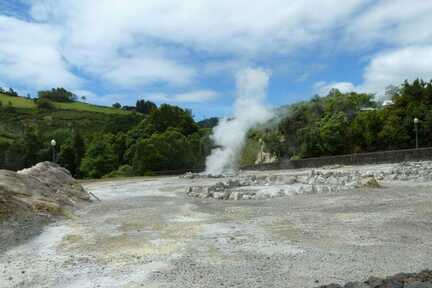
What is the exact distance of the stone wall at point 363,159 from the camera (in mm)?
27641

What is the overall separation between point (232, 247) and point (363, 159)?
24640 mm

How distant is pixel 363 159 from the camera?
31.8 m

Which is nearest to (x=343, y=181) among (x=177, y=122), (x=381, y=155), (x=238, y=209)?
(x=238, y=209)

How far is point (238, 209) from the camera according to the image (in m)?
14.3

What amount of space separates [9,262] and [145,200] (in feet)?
33.5

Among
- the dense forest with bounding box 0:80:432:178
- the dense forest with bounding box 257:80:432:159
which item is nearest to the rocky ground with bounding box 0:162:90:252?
the dense forest with bounding box 0:80:432:178

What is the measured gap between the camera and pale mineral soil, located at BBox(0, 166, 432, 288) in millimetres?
7148

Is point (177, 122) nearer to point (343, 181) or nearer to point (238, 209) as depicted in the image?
point (343, 181)

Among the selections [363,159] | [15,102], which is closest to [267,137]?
[363,159]

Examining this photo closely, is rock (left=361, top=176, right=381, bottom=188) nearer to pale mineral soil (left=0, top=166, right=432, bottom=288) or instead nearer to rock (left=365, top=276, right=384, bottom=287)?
pale mineral soil (left=0, top=166, right=432, bottom=288)

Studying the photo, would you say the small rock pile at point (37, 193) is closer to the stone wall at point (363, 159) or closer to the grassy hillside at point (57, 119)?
the stone wall at point (363, 159)

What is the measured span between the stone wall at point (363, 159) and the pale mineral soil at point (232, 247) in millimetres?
14512

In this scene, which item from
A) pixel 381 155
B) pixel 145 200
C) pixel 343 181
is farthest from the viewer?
pixel 381 155

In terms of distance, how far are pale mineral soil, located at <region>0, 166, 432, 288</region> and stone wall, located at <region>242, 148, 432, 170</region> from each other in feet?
47.6
